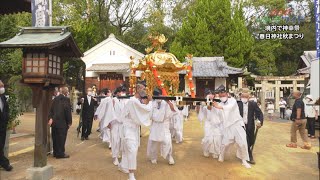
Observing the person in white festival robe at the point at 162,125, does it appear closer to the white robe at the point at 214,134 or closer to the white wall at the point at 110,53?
the white robe at the point at 214,134

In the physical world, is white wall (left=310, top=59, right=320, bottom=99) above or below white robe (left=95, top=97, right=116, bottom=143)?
above

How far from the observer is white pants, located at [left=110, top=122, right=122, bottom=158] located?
27.2 ft

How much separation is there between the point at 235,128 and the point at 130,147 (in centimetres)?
295

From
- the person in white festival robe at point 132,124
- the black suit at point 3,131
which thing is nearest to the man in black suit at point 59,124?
the black suit at point 3,131

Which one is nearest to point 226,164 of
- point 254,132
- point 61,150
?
point 254,132

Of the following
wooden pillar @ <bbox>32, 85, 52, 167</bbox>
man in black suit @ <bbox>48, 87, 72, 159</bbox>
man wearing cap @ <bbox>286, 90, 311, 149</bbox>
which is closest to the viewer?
wooden pillar @ <bbox>32, 85, 52, 167</bbox>

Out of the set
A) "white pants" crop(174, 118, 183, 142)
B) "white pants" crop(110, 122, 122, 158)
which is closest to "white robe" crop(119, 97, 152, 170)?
"white pants" crop(110, 122, 122, 158)

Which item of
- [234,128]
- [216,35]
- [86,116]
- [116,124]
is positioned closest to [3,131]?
[116,124]

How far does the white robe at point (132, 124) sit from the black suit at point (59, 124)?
274 centimetres

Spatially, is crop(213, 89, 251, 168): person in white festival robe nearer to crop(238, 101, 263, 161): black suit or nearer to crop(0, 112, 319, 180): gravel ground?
crop(0, 112, 319, 180): gravel ground

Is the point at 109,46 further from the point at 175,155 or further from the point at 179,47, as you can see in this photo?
the point at 175,155

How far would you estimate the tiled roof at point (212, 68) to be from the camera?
89.5ft

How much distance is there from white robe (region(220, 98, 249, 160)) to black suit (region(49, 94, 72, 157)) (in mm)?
4330

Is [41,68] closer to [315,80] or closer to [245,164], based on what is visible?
[315,80]
